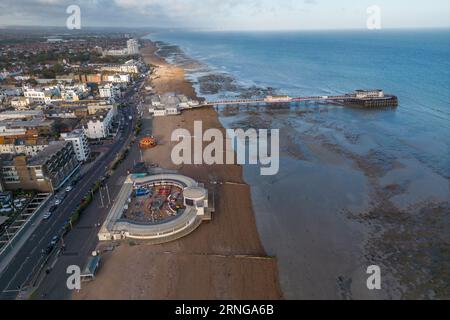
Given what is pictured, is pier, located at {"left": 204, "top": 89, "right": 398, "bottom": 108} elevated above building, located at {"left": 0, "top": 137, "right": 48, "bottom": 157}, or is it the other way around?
pier, located at {"left": 204, "top": 89, "right": 398, "bottom": 108}

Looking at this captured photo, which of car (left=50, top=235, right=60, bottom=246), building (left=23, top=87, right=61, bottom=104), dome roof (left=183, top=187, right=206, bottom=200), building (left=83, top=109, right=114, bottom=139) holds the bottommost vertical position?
car (left=50, top=235, right=60, bottom=246)

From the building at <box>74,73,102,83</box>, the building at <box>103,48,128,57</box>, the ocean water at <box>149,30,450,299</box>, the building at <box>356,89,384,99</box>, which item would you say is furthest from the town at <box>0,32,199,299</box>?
the building at <box>103,48,128,57</box>

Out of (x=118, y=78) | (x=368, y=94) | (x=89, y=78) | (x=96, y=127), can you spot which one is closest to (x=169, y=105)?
(x=96, y=127)

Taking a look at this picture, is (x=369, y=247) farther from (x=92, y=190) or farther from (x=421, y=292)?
(x=92, y=190)

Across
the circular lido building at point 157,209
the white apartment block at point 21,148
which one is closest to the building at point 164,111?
the white apartment block at point 21,148

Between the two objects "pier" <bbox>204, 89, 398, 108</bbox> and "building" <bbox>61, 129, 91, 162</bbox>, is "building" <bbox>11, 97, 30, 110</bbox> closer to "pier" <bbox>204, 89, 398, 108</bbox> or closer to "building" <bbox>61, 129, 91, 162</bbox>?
"building" <bbox>61, 129, 91, 162</bbox>

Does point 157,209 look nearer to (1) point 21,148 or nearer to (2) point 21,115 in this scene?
(1) point 21,148

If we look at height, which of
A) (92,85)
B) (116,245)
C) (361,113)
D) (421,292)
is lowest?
(421,292)

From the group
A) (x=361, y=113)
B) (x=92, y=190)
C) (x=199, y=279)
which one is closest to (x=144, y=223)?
(x=199, y=279)
